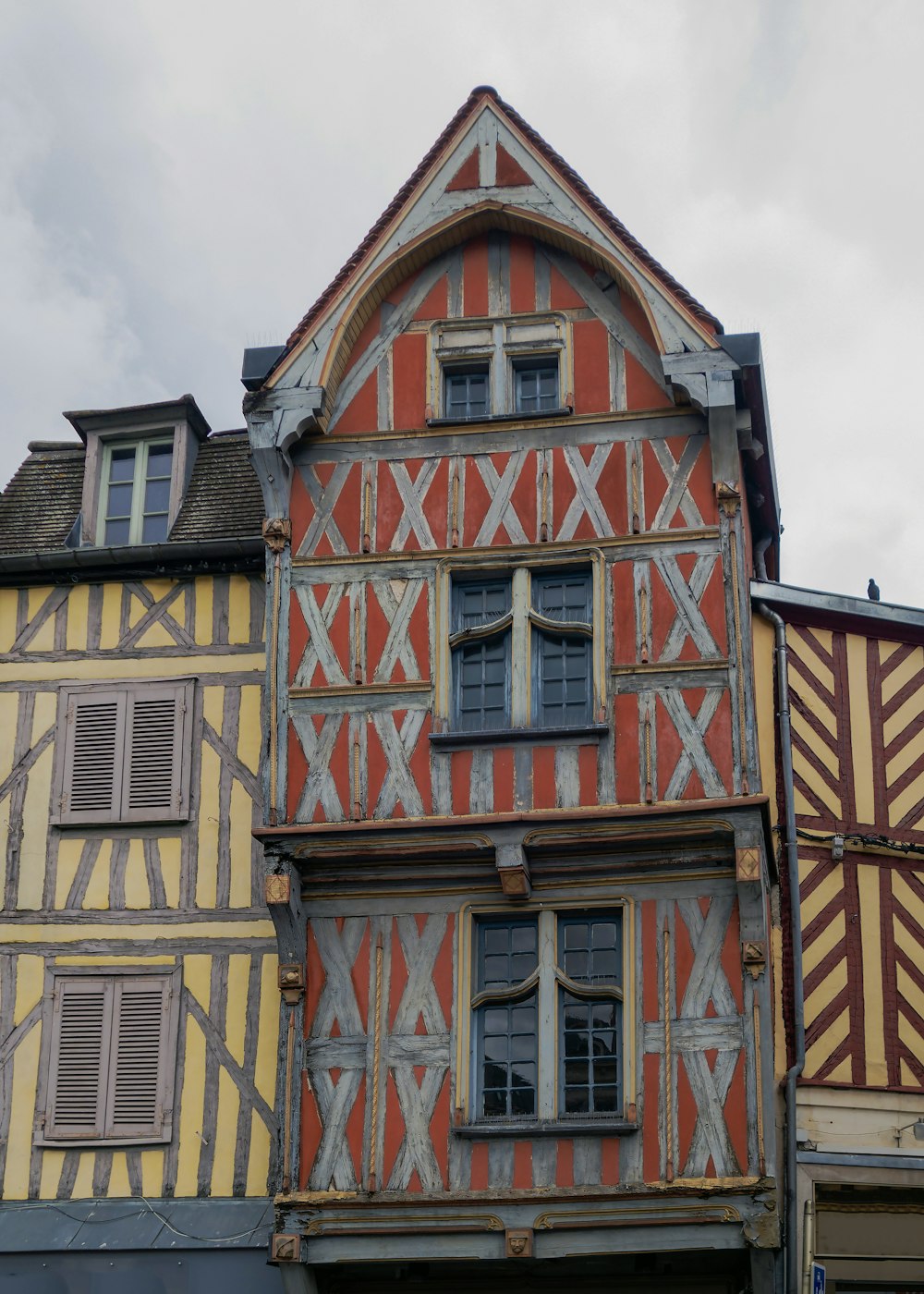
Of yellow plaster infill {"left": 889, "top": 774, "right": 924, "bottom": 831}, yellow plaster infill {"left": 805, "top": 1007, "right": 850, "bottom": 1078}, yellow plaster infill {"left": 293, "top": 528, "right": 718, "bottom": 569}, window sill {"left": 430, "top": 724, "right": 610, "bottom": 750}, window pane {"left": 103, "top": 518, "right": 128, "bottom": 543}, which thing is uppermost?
window pane {"left": 103, "top": 518, "right": 128, "bottom": 543}

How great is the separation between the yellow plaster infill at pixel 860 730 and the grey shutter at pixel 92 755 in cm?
663

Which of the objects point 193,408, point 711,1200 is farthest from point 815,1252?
point 193,408

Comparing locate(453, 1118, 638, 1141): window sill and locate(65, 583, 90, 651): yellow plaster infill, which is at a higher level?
locate(65, 583, 90, 651): yellow plaster infill

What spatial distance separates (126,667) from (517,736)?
4.08m

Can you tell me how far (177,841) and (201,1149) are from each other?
2642 millimetres

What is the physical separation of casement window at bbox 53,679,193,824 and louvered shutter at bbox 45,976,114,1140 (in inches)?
60.0

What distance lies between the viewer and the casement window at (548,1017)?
14.9 m

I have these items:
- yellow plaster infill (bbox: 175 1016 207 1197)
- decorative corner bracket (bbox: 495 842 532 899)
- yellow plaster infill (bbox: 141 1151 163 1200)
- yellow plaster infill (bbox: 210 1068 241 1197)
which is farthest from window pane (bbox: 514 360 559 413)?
yellow plaster infill (bbox: 141 1151 163 1200)

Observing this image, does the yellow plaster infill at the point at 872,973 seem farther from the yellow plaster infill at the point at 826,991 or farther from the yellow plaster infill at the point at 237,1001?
the yellow plaster infill at the point at 237,1001

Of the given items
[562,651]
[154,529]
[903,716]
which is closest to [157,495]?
[154,529]

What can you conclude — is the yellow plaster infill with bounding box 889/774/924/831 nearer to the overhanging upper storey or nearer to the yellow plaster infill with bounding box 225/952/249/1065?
the overhanging upper storey

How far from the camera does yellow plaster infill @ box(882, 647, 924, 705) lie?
1791 centimetres

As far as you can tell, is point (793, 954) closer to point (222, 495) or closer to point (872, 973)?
point (872, 973)

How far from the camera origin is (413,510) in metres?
16.5
